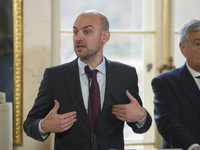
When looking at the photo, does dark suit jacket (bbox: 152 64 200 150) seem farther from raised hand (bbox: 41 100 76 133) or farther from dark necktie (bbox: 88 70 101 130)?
raised hand (bbox: 41 100 76 133)

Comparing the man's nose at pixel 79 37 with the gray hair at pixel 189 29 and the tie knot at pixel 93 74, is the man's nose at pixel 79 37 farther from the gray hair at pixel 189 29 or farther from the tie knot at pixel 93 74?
the gray hair at pixel 189 29

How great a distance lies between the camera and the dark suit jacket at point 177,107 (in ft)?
6.82

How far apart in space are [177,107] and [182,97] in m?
0.10

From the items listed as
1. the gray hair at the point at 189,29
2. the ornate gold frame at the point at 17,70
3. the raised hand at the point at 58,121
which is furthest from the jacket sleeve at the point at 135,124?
the ornate gold frame at the point at 17,70

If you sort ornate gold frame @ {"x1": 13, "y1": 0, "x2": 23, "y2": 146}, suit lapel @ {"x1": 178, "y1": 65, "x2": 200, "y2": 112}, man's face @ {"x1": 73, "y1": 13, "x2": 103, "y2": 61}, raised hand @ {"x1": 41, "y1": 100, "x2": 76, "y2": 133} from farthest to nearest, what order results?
ornate gold frame @ {"x1": 13, "y1": 0, "x2": 23, "y2": 146}
suit lapel @ {"x1": 178, "y1": 65, "x2": 200, "y2": 112}
man's face @ {"x1": 73, "y1": 13, "x2": 103, "y2": 61}
raised hand @ {"x1": 41, "y1": 100, "x2": 76, "y2": 133}

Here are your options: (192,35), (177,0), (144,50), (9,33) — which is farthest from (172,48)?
(9,33)

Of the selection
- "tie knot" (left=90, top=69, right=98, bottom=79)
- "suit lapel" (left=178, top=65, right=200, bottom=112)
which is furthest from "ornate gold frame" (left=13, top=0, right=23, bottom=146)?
"suit lapel" (left=178, top=65, right=200, bottom=112)

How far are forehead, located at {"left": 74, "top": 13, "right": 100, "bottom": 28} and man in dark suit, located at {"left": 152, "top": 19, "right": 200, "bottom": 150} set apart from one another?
2.36ft

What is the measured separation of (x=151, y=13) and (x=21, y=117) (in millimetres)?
1895

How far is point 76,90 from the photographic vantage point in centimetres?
197

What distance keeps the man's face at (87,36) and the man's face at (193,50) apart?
0.80 metres

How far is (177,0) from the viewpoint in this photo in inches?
131

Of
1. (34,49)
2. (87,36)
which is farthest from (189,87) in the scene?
(34,49)

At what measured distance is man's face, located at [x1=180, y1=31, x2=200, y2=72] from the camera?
227cm
